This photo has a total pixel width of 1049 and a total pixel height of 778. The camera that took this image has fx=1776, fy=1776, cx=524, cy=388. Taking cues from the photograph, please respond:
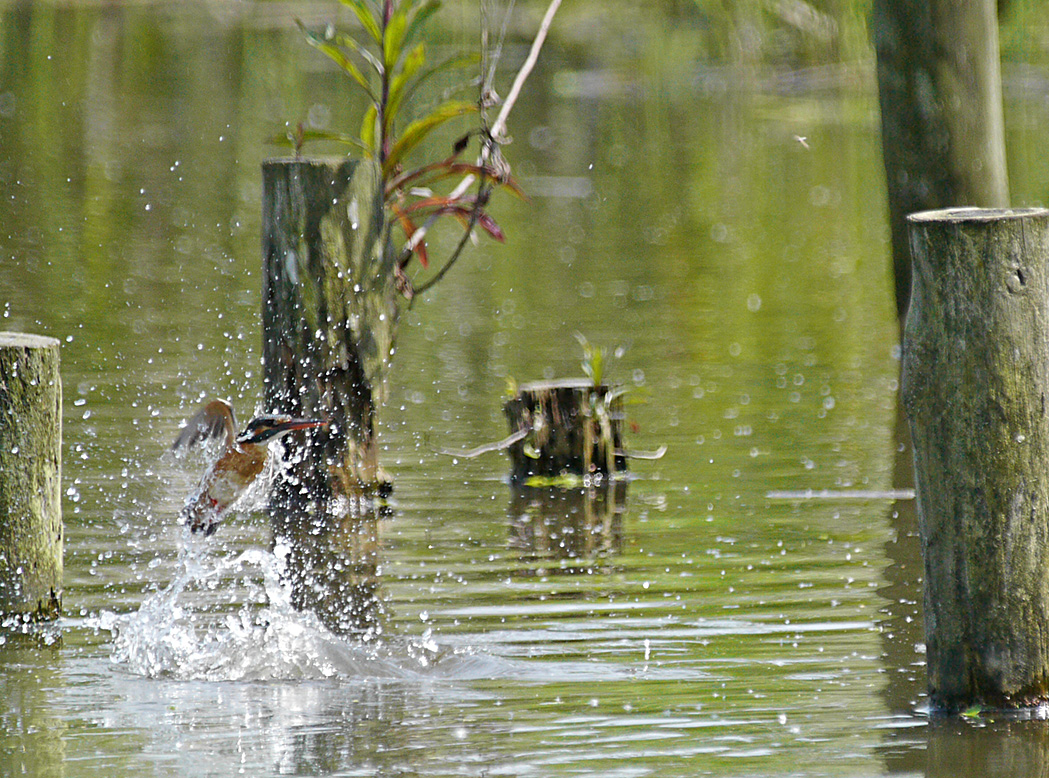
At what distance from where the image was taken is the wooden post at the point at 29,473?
6.26m

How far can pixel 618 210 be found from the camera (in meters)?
17.9

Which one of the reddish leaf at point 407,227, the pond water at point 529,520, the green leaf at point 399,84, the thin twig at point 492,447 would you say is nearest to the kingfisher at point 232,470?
the pond water at point 529,520

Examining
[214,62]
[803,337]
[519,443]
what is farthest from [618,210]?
[214,62]

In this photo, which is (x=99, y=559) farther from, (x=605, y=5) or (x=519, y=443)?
(x=605, y=5)

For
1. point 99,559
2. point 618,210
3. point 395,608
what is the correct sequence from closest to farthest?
point 395,608 → point 99,559 → point 618,210

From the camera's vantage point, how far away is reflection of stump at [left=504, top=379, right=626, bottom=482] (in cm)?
853

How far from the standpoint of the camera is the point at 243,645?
244 inches

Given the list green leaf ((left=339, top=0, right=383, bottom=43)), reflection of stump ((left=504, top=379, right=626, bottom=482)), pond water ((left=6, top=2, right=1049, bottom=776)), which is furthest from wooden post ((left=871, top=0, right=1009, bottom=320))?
green leaf ((left=339, top=0, right=383, bottom=43))

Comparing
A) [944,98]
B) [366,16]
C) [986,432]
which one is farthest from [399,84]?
[986,432]

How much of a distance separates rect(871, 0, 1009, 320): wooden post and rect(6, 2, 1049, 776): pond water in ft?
4.34

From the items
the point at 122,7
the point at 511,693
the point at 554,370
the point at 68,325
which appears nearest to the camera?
the point at 511,693

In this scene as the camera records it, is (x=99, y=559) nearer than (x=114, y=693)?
No

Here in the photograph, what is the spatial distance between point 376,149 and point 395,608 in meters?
2.91

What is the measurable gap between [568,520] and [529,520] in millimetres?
182
